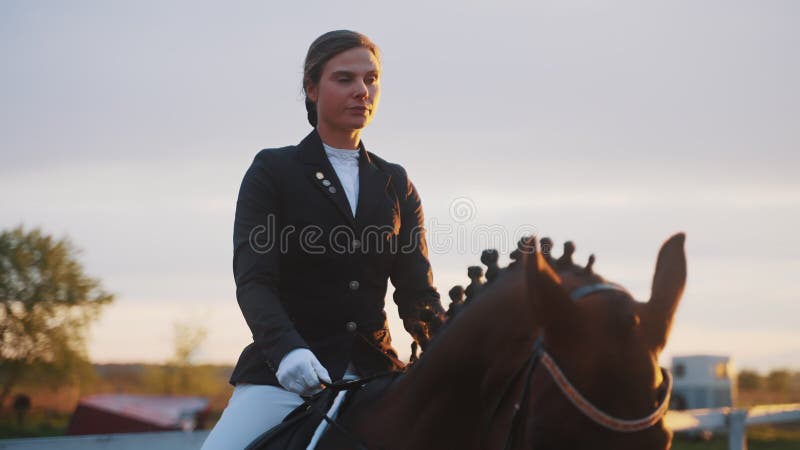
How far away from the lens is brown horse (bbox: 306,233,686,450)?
247 centimetres

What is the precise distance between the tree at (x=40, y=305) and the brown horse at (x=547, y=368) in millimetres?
37744

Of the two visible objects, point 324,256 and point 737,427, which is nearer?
point 324,256

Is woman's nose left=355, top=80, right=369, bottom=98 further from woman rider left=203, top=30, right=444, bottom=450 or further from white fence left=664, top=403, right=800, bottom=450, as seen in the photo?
white fence left=664, top=403, right=800, bottom=450

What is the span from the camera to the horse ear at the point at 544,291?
2488 mm

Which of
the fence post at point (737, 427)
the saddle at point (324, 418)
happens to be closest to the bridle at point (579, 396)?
the saddle at point (324, 418)

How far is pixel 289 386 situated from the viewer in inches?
136

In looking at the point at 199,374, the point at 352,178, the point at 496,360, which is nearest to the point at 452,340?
the point at 496,360

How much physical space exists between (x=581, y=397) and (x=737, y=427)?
6760 millimetres

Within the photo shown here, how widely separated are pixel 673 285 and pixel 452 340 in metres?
0.75

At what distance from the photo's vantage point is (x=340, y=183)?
4.00 meters

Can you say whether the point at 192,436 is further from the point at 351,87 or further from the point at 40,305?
the point at 40,305

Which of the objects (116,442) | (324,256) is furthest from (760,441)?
(324,256)

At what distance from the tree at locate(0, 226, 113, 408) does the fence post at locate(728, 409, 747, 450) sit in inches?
1346

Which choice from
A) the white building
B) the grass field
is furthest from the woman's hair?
the white building
